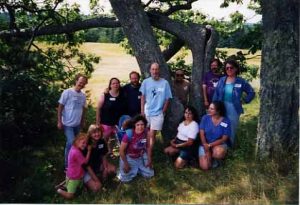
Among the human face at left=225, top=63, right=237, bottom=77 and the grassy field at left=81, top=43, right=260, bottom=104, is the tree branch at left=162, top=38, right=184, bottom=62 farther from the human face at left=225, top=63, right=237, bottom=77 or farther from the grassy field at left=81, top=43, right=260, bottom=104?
the grassy field at left=81, top=43, right=260, bottom=104

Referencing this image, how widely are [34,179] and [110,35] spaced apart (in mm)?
25256

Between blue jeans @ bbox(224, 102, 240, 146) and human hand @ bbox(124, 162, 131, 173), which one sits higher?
blue jeans @ bbox(224, 102, 240, 146)

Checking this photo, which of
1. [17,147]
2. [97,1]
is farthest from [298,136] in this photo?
[97,1]

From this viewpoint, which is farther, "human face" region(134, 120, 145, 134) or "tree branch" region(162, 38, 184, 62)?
"tree branch" region(162, 38, 184, 62)

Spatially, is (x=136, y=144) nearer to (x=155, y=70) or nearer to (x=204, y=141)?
(x=204, y=141)

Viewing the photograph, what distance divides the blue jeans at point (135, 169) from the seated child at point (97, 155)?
0.79 ft

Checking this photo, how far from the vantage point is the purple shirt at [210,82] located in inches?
306

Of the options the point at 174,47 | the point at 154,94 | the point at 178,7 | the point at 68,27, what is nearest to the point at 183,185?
the point at 154,94

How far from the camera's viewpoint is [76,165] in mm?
6441

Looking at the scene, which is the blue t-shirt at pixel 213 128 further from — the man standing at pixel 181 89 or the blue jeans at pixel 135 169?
the man standing at pixel 181 89

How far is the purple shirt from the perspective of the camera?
7.76 metres

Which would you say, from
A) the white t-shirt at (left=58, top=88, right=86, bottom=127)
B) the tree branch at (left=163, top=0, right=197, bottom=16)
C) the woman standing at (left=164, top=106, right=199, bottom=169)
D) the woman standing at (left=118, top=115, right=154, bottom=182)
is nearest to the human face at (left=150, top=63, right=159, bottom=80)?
the woman standing at (left=164, top=106, right=199, bottom=169)

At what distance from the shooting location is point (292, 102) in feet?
22.6

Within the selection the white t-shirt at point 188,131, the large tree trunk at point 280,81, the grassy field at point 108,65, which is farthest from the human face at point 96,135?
the grassy field at point 108,65
